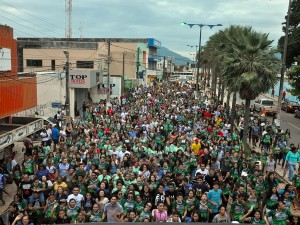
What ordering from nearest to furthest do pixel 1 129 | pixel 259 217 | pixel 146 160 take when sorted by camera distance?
pixel 259 217 < pixel 146 160 < pixel 1 129

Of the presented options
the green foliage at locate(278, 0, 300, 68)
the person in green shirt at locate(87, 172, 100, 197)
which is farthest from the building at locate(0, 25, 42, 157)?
the green foliage at locate(278, 0, 300, 68)

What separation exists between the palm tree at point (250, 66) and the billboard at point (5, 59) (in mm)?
9335

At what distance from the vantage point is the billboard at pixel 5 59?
49.1ft

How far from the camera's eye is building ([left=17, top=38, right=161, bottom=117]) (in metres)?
31.1

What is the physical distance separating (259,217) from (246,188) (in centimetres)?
174

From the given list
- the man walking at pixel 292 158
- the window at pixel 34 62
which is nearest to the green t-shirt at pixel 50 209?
the man walking at pixel 292 158

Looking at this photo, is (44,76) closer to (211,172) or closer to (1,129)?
(1,129)

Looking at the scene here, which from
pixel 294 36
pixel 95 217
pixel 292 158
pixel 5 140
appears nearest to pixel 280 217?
pixel 95 217

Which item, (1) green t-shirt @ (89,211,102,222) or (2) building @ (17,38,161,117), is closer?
(1) green t-shirt @ (89,211,102,222)

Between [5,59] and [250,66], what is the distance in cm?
1030

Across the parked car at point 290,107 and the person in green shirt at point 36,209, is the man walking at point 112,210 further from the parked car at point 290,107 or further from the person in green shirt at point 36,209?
the parked car at point 290,107

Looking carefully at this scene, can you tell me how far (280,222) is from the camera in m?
8.02

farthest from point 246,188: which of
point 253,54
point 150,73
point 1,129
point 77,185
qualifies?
point 150,73

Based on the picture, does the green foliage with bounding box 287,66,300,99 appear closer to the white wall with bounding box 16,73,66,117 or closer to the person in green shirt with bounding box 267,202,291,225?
the white wall with bounding box 16,73,66,117
